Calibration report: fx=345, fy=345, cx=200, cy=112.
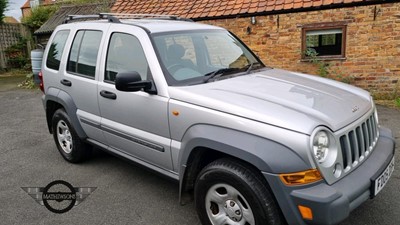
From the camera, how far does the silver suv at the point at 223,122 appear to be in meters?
2.28

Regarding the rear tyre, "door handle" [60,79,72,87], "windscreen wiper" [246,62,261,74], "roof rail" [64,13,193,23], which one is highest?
"roof rail" [64,13,193,23]

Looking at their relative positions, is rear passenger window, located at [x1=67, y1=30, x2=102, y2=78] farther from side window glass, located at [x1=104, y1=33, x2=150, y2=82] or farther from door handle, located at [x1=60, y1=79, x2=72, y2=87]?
side window glass, located at [x1=104, y1=33, x2=150, y2=82]

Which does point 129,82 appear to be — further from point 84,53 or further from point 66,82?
point 66,82

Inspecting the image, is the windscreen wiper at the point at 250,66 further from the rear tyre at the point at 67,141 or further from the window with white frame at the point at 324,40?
the window with white frame at the point at 324,40

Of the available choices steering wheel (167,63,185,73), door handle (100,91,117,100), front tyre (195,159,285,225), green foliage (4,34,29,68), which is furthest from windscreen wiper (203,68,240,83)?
green foliage (4,34,29,68)

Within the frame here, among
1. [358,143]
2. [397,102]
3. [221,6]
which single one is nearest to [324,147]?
[358,143]

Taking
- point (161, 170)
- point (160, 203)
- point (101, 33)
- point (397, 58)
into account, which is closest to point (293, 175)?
point (161, 170)

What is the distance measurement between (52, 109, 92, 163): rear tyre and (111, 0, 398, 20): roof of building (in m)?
5.60

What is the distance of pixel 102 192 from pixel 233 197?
183 centimetres

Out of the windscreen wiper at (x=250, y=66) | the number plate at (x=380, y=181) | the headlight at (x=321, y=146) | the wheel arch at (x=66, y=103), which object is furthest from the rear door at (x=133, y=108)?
the number plate at (x=380, y=181)

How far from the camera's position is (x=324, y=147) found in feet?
7.67

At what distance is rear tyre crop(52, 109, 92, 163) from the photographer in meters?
4.38

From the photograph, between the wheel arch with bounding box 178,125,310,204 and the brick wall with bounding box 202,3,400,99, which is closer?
the wheel arch with bounding box 178,125,310,204

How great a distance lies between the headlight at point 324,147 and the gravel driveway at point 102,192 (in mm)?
1016
